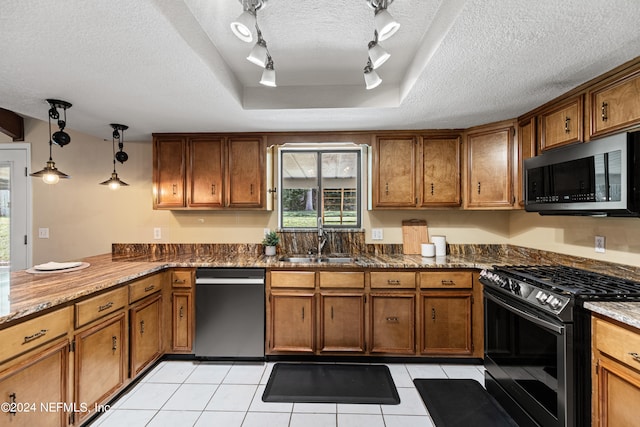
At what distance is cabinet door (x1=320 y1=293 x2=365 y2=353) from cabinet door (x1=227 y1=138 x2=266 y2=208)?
118 cm

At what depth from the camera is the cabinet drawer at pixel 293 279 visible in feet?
8.60

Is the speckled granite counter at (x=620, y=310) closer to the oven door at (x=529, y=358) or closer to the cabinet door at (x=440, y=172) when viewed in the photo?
the oven door at (x=529, y=358)

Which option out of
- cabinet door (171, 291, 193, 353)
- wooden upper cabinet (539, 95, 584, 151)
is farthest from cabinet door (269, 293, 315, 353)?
wooden upper cabinet (539, 95, 584, 151)

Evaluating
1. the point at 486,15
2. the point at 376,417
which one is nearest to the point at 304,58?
the point at 486,15

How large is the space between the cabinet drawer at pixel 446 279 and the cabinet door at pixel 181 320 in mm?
2055

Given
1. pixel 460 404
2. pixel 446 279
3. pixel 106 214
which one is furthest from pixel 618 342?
pixel 106 214

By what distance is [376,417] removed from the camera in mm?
1936

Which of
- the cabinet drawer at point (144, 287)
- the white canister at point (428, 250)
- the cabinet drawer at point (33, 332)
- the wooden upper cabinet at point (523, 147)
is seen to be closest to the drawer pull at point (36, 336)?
the cabinet drawer at point (33, 332)

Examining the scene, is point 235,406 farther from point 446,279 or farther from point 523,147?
point 523,147

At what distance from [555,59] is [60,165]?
14.6 feet

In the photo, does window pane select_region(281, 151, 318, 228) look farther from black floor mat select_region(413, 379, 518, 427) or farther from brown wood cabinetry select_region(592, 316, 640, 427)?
brown wood cabinetry select_region(592, 316, 640, 427)

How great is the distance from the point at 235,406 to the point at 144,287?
3.76 feet

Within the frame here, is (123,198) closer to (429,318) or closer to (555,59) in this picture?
(429,318)

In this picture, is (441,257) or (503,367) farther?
(441,257)
